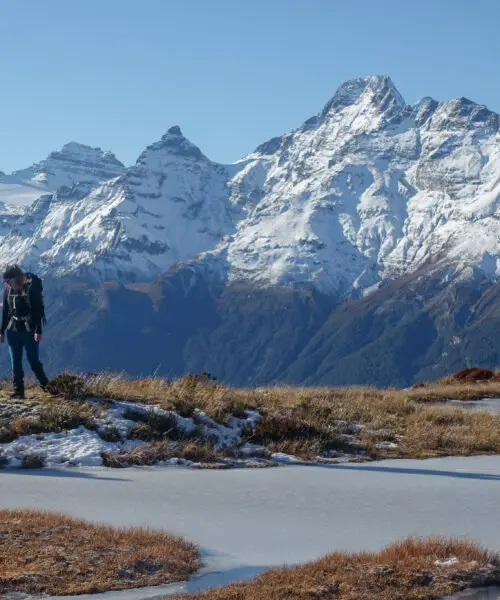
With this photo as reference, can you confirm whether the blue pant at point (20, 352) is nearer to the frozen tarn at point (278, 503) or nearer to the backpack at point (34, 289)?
the backpack at point (34, 289)

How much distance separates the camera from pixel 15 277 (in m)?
17.4

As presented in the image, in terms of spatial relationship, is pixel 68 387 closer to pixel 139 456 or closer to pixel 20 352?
pixel 20 352

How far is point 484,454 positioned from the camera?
56.9 feet

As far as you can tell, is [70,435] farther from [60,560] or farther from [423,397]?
[423,397]

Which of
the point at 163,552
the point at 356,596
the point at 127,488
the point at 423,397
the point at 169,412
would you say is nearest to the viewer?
the point at 356,596

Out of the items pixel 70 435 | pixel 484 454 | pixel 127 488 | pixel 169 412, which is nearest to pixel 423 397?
pixel 484 454

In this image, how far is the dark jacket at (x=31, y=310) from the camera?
17469mm

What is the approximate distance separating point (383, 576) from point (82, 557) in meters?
2.84

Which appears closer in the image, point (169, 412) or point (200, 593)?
point (200, 593)

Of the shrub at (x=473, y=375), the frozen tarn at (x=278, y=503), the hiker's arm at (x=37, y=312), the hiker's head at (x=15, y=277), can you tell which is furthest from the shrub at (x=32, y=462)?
the shrub at (x=473, y=375)

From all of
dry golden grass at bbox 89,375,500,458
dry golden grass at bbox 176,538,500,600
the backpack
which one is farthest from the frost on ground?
dry golden grass at bbox 176,538,500,600

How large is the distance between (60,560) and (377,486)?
5.77 metres

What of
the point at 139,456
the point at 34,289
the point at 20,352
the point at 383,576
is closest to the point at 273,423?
the point at 139,456

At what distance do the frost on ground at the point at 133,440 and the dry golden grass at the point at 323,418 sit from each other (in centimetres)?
26
